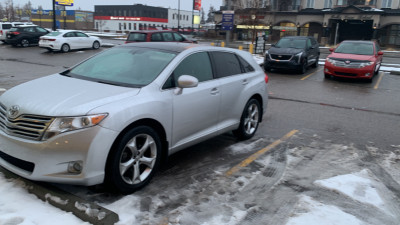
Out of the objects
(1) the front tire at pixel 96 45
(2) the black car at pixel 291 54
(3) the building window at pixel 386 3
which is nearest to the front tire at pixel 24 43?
(1) the front tire at pixel 96 45

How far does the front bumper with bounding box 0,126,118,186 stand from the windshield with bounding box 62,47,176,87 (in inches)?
37.2

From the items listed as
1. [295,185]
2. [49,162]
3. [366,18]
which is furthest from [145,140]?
[366,18]

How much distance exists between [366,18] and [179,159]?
1858 inches

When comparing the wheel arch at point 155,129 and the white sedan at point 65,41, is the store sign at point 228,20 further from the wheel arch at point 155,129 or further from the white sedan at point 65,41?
the wheel arch at point 155,129

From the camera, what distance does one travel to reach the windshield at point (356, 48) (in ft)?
44.9

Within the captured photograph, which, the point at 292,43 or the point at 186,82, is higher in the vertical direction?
the point at 292,43

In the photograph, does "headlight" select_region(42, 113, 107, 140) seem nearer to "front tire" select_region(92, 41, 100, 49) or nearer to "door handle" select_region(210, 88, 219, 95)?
"door handle" select_region(210, 88, 219, 95)

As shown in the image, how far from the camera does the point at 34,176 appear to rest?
10.7 ft

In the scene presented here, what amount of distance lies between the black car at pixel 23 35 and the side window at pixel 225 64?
23961mm

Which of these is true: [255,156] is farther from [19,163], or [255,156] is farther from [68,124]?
[19,163]

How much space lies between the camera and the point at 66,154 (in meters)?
3.18

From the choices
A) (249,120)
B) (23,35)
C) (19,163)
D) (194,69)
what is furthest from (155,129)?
(23,35)

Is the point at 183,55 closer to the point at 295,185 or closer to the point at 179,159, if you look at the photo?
the point at 179,159

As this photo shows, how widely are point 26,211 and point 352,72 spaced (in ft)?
41.1
